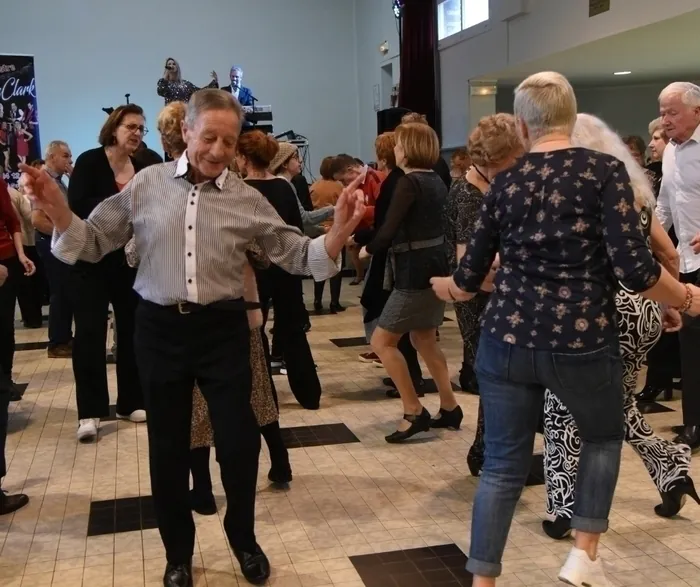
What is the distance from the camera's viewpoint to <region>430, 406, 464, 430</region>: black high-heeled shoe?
3.72 meters

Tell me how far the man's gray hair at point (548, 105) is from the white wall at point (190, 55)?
998cm

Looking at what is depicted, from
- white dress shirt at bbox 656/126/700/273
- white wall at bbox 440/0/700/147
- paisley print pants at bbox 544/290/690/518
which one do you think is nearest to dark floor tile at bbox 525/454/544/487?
paisley print pants at bbox 544/290/690/518

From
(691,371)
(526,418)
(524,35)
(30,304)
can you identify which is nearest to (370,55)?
(524,35)

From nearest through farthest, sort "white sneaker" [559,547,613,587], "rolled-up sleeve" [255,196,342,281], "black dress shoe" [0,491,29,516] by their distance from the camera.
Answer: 1. "white sneaker" [559,547,613,587]
2. "rolled-up sleeve" [255,196,342,281]
3. "black dress shoe" [0,491,29,516]

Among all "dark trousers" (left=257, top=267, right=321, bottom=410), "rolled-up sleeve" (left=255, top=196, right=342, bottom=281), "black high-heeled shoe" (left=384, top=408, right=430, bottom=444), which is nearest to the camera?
"rolled-up sleeve" (left=255, top=196, right=342, bottom=281)

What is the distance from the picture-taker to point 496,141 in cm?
278

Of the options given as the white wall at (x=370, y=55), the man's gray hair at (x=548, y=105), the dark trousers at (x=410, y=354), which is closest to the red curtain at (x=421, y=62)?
the white wall at (x=370, y=55)

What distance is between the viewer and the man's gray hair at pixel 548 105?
1.89 metres

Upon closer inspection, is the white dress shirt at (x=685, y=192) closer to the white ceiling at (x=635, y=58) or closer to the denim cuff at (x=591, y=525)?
the denim cuff at (x=591, y=525)

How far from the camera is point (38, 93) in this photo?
37.0ft

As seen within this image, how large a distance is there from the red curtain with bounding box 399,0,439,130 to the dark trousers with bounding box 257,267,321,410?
670cm

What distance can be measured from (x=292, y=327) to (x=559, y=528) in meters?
1.75

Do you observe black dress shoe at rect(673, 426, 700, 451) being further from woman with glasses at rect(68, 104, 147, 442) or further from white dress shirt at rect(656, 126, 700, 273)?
woman with glasses at rect(68, 104, 147, 442)

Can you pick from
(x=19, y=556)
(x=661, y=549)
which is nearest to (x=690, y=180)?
(x=661, y=549)
